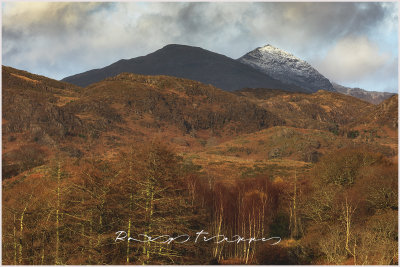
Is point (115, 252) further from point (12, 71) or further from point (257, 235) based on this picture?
point (12, 71)

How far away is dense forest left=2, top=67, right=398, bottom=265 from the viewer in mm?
22000

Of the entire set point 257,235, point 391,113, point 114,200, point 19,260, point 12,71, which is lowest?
point 257,235

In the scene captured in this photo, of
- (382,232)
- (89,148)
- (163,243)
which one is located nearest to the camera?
(163,243)

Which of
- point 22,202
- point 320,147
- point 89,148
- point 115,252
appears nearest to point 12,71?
point 89,148

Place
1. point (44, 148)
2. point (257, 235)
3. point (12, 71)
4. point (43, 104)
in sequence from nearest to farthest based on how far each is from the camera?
point (257, 235)
point (44, 148)
point (43, 104)
point (12, 71)

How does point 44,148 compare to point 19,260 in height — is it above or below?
above

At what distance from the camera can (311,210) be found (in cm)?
4338

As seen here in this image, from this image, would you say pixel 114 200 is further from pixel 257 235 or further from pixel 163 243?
pixel 257 235

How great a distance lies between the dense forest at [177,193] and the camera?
22.0 m

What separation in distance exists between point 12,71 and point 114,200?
181 metres

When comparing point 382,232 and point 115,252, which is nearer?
point 115,252

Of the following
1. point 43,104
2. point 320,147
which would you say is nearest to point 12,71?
point 43,104

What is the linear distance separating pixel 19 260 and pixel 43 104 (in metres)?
129

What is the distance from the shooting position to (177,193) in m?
27.3
